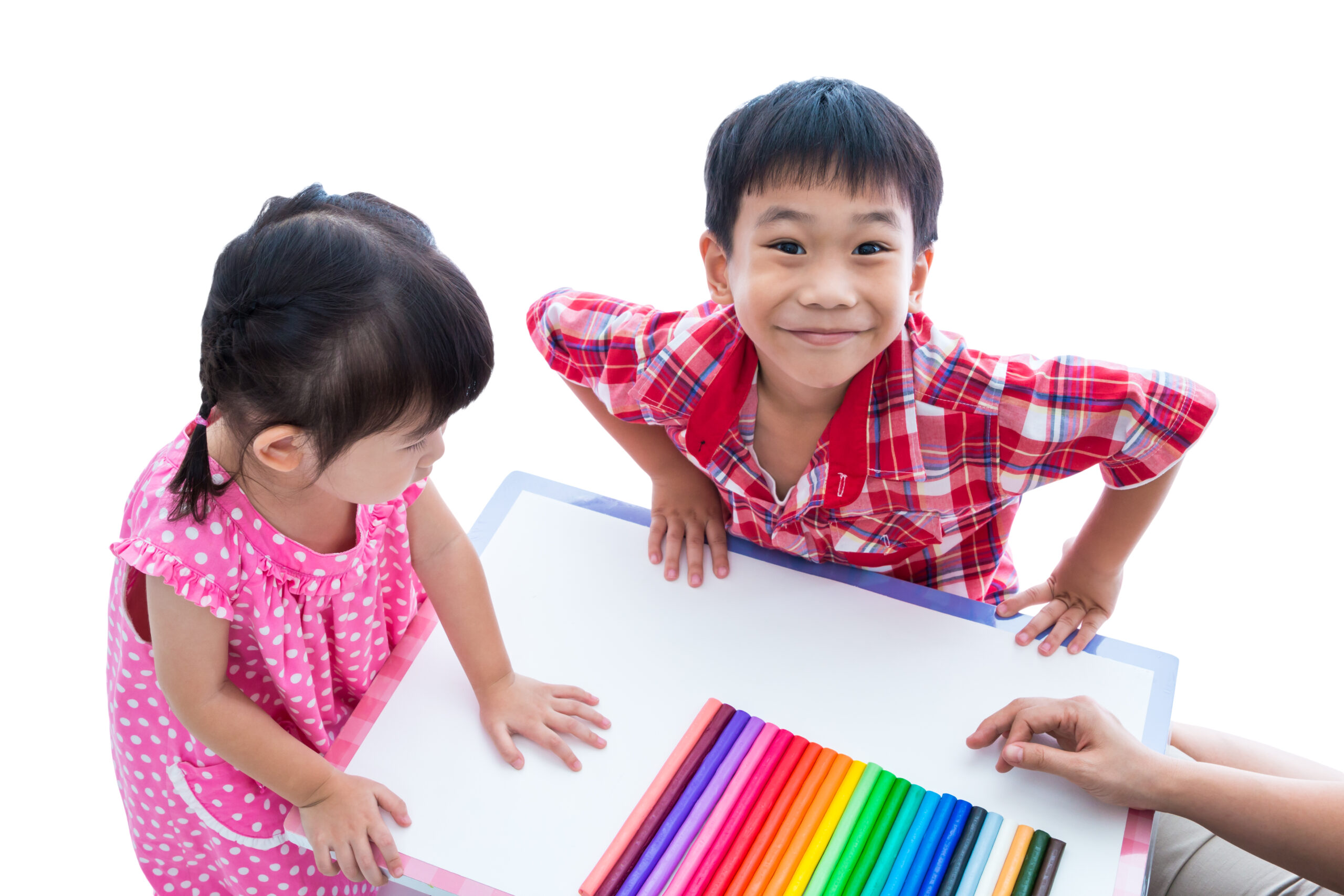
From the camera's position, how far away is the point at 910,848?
0.76 metres

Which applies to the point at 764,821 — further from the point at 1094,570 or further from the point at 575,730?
the point at 1094,570

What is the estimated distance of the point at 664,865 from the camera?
2.49ft

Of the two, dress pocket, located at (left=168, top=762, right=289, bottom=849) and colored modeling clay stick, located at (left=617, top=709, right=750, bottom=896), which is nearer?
colored modeling clay stick, located at (left=617, top=709, right=750, bottom=896)

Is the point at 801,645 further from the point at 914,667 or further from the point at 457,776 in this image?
the point at 457,776

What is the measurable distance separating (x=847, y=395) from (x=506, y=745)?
433 mm

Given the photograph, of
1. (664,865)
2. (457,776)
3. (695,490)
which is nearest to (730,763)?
(664,865)

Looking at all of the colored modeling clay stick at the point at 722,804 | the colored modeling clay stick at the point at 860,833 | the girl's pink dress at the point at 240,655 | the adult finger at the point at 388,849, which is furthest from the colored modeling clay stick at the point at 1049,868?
the girl's pink dress at the point at 240,655

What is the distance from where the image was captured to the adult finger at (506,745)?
83 cm

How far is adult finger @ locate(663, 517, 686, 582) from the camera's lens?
973 millimetres

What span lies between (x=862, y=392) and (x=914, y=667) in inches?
9.8

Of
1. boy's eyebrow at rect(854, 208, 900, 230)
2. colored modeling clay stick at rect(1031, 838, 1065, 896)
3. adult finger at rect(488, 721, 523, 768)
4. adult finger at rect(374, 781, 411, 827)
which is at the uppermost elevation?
boy's eyebrow at rect(854, 208, 900, 230)

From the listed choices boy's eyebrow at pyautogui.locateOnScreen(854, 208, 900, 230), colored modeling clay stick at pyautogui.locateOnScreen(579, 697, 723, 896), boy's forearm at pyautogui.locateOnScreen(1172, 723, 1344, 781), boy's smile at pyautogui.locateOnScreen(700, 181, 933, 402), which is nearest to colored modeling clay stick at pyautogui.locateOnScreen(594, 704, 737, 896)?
colored modeling clay stick at pyautogui.locateOnScreen(579, 697, 723, 896)

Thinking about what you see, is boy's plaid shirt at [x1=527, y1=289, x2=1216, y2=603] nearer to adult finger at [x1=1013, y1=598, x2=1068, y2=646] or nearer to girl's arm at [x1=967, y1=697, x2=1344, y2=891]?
adult finger at [x1=1013, y1=598, x2=1068, y2=646]

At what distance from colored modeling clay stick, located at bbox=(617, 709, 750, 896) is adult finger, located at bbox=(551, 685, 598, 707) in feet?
0.36
